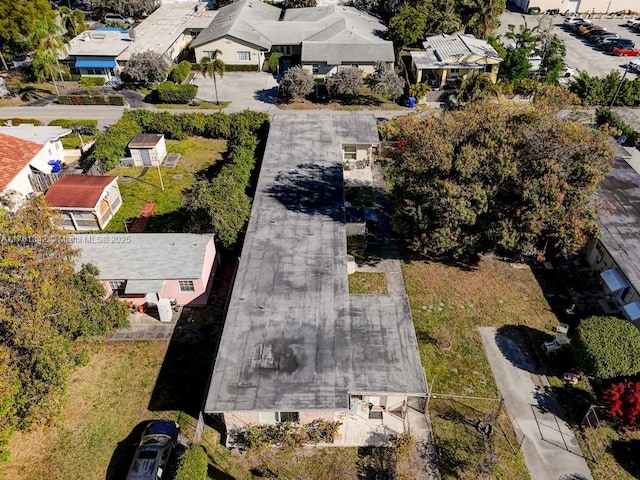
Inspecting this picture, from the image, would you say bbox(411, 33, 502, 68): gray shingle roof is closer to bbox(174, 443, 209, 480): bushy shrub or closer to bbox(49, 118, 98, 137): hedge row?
bbox(49, 118, 98, 137): hedge row

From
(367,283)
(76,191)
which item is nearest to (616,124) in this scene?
(367,283)

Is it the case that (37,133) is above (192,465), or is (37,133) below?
above

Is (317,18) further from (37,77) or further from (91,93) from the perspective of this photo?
(37,77)

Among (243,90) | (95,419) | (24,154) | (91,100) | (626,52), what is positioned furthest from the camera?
(626,52)

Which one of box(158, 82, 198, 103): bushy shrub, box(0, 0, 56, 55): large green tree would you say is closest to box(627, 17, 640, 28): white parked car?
box(158, 82, 198, 103): bushy shrub

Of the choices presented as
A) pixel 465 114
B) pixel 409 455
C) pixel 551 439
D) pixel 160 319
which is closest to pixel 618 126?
pixel 465 114

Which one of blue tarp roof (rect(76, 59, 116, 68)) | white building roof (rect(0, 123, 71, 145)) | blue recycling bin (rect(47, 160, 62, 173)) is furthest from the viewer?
blue tarp roof (rect(76, 59, 116, 68))

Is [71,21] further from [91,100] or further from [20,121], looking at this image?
[20,121]
